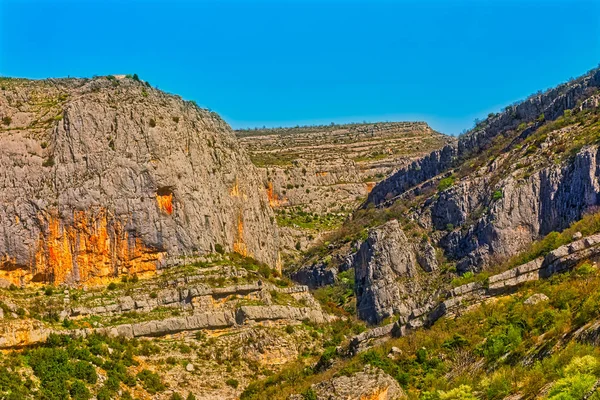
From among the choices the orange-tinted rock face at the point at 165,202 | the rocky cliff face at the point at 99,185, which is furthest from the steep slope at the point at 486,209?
the orange-tinted rock face at the point at 165,202

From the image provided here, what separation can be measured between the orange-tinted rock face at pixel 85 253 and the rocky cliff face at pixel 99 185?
68 mm

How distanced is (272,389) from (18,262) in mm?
21503

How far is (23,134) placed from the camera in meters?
69.8

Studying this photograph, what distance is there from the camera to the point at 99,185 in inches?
2702

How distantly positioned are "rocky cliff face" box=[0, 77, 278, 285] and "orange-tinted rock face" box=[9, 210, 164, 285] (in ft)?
0.22

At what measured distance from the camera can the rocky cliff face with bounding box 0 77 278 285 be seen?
66.8m

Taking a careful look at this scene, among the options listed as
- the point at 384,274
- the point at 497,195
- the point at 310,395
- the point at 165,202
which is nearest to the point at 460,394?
the point at 310,395

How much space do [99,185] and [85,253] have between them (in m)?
4.90

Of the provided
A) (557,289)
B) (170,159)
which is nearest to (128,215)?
(170,159)

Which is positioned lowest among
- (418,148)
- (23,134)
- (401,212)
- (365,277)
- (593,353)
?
(593,353)

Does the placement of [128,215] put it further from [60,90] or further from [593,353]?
[593,353]

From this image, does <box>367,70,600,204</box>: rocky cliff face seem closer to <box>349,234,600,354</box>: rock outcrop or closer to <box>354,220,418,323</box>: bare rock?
<box>354,220,418,323</box>: bare rock

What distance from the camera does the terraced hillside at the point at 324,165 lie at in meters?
131

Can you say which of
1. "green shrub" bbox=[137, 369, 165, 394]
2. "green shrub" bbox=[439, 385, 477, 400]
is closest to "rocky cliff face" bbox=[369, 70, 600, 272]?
"green shrub" bbox=[137, 369, 165, 394]
